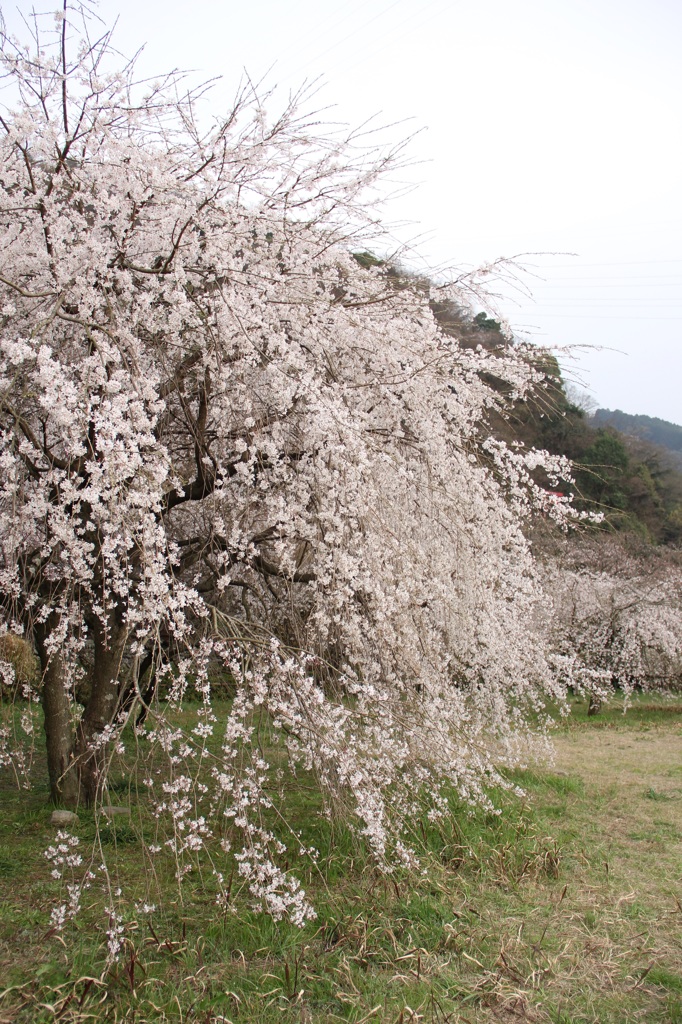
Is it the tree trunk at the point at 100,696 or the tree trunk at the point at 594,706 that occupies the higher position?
the tree trunk at the point at 100,696

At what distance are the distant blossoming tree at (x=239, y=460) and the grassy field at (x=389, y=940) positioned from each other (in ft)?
0.72

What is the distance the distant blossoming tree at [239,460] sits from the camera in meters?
3.23

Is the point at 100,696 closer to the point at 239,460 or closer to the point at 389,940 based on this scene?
the point at 239,460

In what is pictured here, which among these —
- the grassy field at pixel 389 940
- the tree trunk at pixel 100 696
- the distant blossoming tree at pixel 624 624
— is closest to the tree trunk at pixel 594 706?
the distant blossoming tree at pixel 624 624

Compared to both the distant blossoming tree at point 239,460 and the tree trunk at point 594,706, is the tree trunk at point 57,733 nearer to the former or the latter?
the distant blossoming tree at point 239,460

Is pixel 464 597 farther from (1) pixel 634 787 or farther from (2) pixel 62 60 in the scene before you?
(2) pixel 62 60

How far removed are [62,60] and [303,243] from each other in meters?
1.46

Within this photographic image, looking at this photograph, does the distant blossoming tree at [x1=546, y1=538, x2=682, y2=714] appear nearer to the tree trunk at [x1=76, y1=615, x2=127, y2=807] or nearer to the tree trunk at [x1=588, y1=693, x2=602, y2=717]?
the tree trunk at [x1=588, y1=693, x2=602, y2=717]

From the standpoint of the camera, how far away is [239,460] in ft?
14.7

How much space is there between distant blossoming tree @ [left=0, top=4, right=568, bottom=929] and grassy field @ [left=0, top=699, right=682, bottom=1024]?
0.72 feet

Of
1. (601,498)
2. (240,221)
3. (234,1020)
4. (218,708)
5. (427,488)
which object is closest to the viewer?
(234,1020)

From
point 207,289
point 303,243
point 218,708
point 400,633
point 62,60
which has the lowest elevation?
point 218,708

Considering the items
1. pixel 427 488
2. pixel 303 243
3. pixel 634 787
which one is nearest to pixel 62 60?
pixel 303 243

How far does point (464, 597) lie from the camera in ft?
16.2
